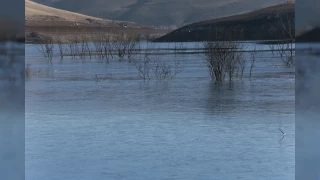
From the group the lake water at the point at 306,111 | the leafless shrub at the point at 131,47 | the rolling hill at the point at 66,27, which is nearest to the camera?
the lake water at the point at 306,111

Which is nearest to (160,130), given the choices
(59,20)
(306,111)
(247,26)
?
(306,111)

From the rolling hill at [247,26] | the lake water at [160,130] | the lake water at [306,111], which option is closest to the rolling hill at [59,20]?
the rolling hill at [247,26]

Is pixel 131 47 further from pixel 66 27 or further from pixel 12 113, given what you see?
pixel 66 27

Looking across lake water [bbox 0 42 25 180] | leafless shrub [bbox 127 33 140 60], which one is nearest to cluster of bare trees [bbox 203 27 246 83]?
leafless shrub [bbox 127 33 140 60]

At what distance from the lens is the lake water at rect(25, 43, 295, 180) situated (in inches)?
173

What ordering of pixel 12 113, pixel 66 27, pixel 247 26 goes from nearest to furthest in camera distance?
pixel 12 113
pixel 247 26
pixel 66 27

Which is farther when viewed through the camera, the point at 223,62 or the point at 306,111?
the point at 223,62

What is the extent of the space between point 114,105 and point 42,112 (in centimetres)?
85

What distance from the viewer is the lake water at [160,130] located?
4402 mm

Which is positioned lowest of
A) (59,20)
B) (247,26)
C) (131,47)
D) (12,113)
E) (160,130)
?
(160,130)

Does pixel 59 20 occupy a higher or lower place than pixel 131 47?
higher

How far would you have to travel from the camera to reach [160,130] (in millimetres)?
5875

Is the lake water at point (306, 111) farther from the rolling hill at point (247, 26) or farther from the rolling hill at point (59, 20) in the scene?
the rolling hill at point (59, 20)

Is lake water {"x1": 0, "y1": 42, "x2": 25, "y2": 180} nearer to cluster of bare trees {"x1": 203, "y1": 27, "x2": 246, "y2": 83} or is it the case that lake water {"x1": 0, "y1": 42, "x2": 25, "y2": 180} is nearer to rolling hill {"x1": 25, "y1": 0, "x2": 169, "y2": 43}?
cluster of bare trees {"x1": 203, "y1": 27, "x2": 246, "y2": 83}
